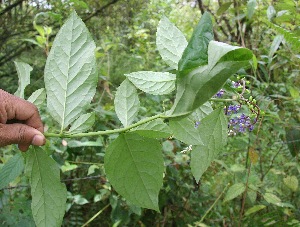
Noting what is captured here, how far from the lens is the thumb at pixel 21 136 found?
1.56ft

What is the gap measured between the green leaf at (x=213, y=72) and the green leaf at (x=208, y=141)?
131 mm

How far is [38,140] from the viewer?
1.55 feet

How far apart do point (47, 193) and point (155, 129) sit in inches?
6.3

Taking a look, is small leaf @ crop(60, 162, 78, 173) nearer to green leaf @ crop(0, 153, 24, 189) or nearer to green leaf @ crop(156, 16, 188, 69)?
green leaf @ crop(0, 153, 24, 189)

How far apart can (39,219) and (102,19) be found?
320 cm

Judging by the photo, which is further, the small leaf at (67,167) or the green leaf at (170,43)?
the small leaf at (67,167)

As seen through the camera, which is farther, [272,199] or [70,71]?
[272,199]

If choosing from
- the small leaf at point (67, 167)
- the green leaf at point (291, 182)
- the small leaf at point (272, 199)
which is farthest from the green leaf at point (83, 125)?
the green leaf at point (291, 182)

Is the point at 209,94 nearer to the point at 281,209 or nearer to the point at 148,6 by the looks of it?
the point at 281,209

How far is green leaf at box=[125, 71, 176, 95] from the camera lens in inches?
17.5

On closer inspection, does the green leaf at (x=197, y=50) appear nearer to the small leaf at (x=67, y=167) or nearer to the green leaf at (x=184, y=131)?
the green leaf at (x=184, y=131)

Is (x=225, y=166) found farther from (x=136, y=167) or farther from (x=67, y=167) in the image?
(x=136, y=167)

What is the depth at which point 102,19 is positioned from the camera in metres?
3.48

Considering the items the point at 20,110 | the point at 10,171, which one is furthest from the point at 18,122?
the point at 10,171
